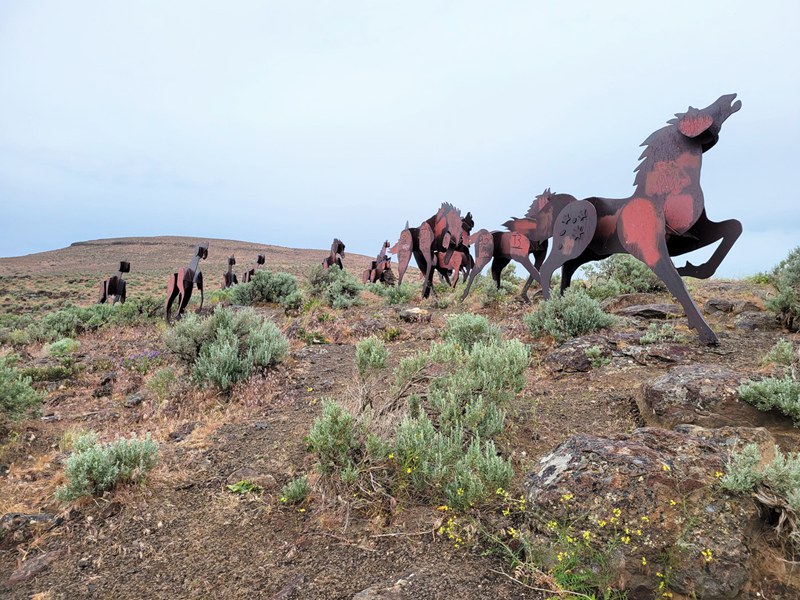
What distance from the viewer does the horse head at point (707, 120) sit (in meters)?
6.28

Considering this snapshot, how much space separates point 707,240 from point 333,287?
424 inches

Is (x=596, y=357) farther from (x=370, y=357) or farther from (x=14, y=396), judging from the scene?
(x=14, y=396)

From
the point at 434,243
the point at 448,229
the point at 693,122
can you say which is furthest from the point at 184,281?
the point at 693,122

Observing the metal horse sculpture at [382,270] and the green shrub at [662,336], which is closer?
the green shrub at [662,336]

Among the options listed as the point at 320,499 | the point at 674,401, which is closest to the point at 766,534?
the point at 674,401

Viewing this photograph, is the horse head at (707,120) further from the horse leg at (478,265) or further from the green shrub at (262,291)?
Result: the green shrub at (262,291)

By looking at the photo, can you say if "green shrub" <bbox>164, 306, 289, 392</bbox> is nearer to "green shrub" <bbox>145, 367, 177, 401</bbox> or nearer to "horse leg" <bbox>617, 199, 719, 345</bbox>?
"green shrub" <bbox>145, 367, 177, 401</bbox>

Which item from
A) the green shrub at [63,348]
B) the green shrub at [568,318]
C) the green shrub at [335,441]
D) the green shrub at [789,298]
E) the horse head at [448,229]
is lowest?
the green shrub at [63,348]

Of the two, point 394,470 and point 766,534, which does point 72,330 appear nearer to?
point 394,470

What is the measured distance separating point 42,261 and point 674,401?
80768 millimetres

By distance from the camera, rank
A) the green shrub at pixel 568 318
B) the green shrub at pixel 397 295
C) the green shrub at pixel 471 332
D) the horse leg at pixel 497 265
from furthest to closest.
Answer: the green shrub at pixel 397 295, the horse leg at pixel 497 265, the green shrub at pixel 568 318, the green shrub at pixel 471 332

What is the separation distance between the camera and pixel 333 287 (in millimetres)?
15633

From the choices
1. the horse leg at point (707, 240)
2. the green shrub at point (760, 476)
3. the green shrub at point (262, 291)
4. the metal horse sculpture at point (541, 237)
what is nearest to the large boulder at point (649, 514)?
the green shrub at point (760, 476)

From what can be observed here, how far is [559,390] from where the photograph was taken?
555 cm
